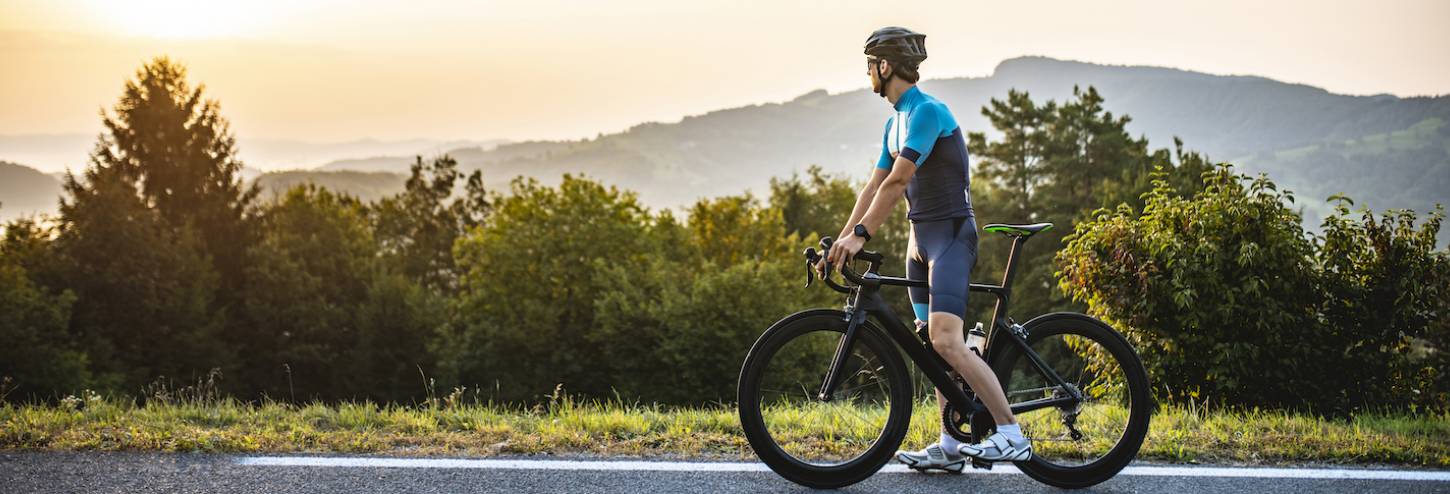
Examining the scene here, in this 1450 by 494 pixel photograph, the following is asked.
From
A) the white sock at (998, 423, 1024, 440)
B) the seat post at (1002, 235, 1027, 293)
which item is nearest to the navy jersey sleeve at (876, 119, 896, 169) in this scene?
the seat post at (1002, 235, 1027, 293)

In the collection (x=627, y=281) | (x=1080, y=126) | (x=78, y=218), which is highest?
(x=1080, y=126)

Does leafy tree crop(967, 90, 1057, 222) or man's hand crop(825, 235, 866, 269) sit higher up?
leafy tree crop(967, 90, 1057, 222)

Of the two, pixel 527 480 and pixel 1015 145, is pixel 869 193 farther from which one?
pixel 1015 145

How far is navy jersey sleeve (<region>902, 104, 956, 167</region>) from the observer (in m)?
3.92

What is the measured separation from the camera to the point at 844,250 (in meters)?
Result: 3.87

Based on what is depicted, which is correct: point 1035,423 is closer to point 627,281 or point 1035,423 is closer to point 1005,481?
point 1005,481

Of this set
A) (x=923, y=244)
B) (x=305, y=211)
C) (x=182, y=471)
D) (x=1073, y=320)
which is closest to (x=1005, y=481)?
(x=1073, y=320)

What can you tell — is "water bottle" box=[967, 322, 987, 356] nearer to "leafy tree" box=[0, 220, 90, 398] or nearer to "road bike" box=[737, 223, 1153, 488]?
"road bike" box=[737, 223, 1153, 488]

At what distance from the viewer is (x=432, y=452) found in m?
4.72

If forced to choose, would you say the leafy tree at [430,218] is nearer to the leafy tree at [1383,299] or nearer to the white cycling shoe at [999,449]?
the leafy tree at [1383,299]

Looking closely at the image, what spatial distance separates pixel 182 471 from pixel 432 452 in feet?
3.35

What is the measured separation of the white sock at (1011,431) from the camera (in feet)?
13.5

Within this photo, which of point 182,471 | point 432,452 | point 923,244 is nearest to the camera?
point 923,244

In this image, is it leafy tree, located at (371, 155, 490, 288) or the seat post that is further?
leafy tree, located at (371, 155, 490, 288)
